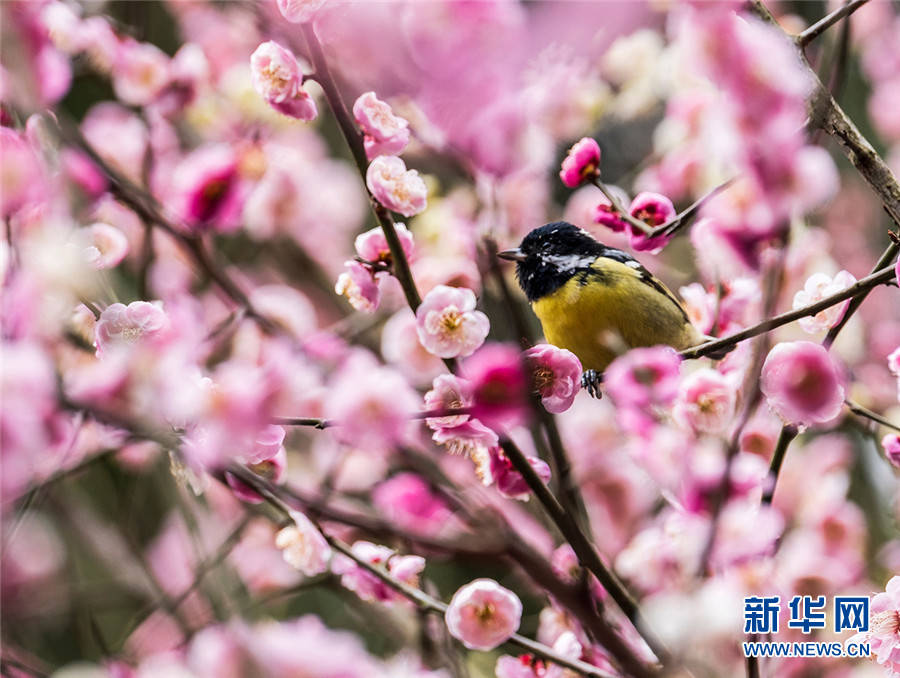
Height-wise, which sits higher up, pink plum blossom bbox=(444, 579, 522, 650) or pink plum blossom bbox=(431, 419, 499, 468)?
pink plum blossom bbox=(431, 419, 499, 468)

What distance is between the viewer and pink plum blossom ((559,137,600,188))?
1060mm

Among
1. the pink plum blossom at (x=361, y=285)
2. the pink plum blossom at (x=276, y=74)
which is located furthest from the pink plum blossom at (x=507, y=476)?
the pink plum blossom at (x=276, y=74)

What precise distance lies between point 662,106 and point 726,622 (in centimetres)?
155

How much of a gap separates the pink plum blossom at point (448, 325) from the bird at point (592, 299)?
2.06ft

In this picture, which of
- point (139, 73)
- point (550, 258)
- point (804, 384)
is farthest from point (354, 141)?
point (139, 73)

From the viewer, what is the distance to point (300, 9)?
799 millimetres

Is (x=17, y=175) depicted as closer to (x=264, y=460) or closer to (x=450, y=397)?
(x=264, y=460)

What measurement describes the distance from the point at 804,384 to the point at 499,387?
0.31 m

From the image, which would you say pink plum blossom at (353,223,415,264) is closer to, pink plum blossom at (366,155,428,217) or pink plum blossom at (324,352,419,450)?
pink plum blossom at (366,155,428,217)

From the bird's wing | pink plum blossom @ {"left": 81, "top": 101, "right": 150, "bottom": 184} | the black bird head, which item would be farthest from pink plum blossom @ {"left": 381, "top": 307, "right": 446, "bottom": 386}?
pink plum blossom @ {"left": 81, "top": 101, "right": 150, "bottom": 184}

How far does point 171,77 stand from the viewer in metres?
1.64

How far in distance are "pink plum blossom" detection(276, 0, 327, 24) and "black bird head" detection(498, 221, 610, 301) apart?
83cm

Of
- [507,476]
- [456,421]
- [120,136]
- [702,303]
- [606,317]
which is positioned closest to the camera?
[456,421]

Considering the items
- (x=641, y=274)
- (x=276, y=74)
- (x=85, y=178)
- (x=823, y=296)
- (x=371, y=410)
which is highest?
(x=641, y=274)
